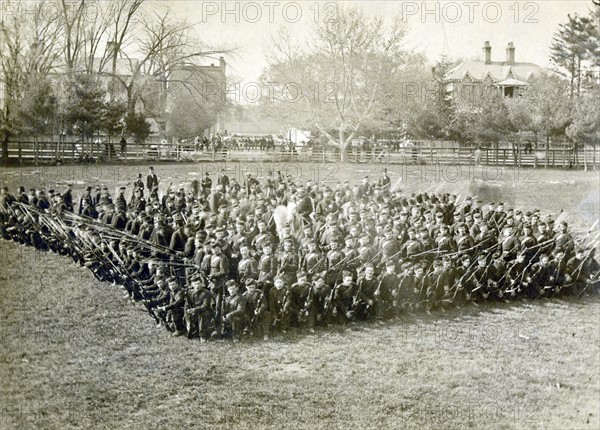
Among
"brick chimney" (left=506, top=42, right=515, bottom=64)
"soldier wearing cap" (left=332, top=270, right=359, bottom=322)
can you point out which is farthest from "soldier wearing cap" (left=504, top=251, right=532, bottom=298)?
"brick chimney" (left=506, top=42, right=515, bottom=64)

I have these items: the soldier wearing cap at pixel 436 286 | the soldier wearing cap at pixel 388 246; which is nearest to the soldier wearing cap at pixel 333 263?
the soldier wearing cap at pixel 388 246

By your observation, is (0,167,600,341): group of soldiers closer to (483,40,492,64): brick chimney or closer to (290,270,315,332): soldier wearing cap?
(290,270,315,332): soldier wearing cap

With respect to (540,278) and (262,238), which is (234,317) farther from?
(540,278)

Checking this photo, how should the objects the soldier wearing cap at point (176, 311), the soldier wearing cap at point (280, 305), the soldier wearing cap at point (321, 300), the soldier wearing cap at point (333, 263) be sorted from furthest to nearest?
1. the soldier wearing cap at point (333, 263)
2. the soldier wearing cap at point (321, 300)
3. the soldier wearing cap at point (280, 305)
4. the soldier wearing cap at point (176, 311)

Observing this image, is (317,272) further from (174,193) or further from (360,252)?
(174,193)

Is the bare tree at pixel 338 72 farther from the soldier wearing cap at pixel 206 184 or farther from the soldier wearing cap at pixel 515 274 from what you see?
the soldier wearing cap at pixel 515 274

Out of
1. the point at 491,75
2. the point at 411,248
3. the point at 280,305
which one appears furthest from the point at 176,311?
the point at 491,75
